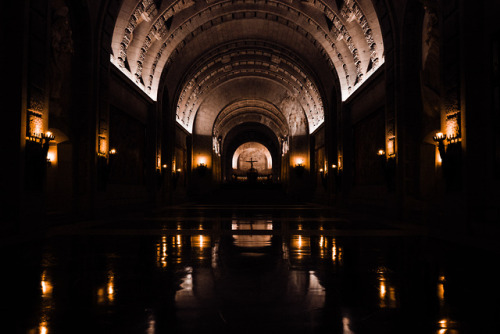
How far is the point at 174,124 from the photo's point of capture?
2586 cm

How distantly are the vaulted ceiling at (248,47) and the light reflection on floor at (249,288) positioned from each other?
11.9 meters

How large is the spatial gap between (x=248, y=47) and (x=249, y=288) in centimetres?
2475

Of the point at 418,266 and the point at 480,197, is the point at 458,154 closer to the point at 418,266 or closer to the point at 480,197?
the point at 480,197

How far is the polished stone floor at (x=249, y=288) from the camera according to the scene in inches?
121

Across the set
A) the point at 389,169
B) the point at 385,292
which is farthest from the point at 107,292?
the point at 389,169

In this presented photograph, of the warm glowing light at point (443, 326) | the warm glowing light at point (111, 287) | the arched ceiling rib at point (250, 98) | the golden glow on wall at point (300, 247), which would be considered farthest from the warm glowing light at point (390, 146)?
the arched ceiling rib at point (250, 98)

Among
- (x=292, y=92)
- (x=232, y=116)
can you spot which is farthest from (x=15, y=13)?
(x=232, y=116)

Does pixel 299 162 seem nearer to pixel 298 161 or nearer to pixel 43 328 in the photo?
pixel 298 161

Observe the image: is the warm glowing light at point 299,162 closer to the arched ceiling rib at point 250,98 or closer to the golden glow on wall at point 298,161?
the golden glow on wall at point 298,161

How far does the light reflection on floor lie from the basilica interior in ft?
0.16

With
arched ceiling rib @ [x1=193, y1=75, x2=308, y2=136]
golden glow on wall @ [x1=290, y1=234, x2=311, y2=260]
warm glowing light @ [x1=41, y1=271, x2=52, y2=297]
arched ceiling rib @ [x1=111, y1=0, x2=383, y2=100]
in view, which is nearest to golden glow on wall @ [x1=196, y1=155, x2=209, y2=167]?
arched ceiling rib @ [x1=193, y1=75, x2=308, y2=136]

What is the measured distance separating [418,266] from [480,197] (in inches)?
155

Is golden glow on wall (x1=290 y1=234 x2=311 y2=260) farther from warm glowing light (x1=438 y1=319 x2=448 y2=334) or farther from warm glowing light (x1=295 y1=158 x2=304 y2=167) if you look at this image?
warm glowing light (x1=295 y1=158 x2=304 y2=167)

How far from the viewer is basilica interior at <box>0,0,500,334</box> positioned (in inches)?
235
